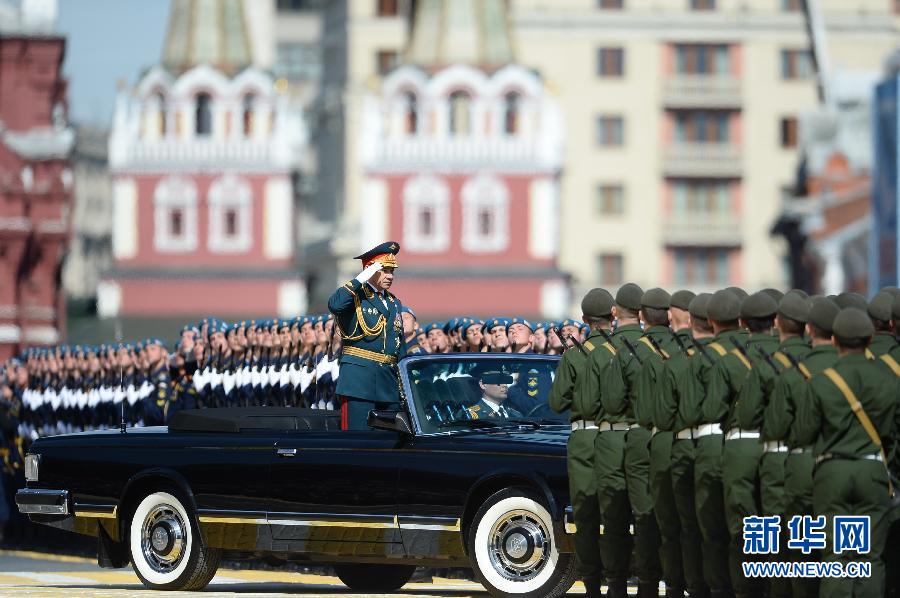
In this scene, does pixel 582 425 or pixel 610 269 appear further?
pixel 610 269

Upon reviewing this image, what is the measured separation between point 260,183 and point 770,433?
63114 mm

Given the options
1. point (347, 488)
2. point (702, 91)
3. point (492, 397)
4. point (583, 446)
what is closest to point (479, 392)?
point (492, 397)

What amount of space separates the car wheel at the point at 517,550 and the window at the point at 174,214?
2395 inches

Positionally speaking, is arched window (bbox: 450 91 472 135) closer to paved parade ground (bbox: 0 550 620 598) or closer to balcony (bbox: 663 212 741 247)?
balcony (bbox: 663 212 741 247)

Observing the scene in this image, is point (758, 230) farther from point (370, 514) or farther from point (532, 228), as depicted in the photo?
point (370, 514)

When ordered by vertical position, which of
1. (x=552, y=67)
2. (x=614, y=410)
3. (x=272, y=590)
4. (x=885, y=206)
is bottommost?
(x=272, y=590)

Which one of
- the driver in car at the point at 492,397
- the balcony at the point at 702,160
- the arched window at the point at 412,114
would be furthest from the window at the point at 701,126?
the driver in car at the point at 492,397

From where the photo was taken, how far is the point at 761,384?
562 inches

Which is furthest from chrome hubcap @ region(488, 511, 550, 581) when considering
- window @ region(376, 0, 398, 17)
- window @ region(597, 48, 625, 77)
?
window @ region(376, 0, 398, 17)

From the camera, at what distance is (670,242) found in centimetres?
9638

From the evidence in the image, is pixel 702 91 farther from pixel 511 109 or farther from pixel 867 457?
pixel 867 457

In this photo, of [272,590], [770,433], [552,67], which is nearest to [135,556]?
[272,590]

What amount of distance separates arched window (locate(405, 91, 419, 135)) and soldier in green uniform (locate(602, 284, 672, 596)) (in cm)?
5897

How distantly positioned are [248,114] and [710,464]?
62683 mm
